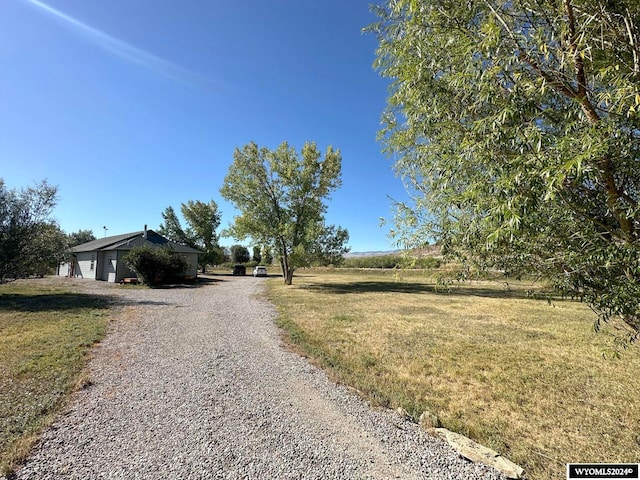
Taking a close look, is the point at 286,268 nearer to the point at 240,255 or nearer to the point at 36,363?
the point at 36,363

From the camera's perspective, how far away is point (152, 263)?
19.3 meters

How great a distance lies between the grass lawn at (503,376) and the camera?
319 cm

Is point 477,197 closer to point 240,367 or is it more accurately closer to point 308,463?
point 308,463

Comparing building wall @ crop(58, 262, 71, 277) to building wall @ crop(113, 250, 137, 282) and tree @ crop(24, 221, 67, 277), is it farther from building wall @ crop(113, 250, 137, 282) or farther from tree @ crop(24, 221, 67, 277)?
tree @ crop(24, 221, 67, 277)

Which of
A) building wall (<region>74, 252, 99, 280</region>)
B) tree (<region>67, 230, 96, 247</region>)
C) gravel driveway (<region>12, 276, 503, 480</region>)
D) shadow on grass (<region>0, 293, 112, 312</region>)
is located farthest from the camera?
tree (<region>67, 230, 96, 247</region>)

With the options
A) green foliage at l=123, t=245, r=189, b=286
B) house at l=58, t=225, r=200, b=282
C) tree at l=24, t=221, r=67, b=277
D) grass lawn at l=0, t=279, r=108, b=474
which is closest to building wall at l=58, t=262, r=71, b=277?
house at l=58, t=225, r=200, b=282

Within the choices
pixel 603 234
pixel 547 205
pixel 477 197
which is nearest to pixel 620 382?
pixel 603 234

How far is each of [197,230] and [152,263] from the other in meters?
17.4

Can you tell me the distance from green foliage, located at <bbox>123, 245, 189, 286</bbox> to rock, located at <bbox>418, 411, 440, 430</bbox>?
1985 centimetres

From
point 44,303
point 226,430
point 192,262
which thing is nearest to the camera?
point 226,430

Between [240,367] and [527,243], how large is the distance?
459 cm

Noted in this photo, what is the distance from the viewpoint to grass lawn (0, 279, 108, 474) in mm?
3098

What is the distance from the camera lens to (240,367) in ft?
16.7

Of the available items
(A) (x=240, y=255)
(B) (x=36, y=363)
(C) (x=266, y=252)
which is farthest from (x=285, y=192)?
(A) (x=240, y=255)
